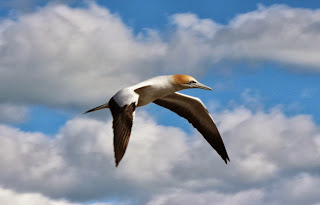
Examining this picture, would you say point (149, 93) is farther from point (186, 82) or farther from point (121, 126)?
point (121, 126)

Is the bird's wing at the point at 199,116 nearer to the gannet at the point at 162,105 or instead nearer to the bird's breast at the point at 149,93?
the gannet at the point at 162,105

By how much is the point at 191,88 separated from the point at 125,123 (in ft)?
15.5

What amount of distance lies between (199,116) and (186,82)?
127 inches

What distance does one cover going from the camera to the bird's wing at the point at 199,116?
69.2 feet

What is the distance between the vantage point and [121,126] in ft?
47.9

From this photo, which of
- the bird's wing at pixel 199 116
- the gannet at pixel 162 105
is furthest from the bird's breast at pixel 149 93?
the bird's wing at pixel 199 116

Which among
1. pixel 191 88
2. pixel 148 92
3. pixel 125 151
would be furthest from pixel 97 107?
pixel 125 151

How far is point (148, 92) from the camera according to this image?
1795 centimetres

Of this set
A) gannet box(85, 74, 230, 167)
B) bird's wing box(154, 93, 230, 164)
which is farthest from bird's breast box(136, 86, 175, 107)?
bird's wing box(154, 93, 230, 164)

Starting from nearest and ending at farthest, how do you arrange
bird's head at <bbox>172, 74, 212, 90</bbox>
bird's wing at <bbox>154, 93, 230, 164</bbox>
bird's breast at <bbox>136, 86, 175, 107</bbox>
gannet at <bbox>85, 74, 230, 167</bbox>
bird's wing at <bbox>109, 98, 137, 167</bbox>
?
1. bird's wing at <bbox>109, 98, 137, 167</bbox>
2. gannet at <bbox>85, 74, 230, 167</bbox>
3. bird's breast at <bbox>136, 86, 175, 107</bbox>
4. bird's head at <bbox>172, 74, 212, 90</bbox>
5. bird's wing at <bbox>154, 93, 230, 164</bbox>

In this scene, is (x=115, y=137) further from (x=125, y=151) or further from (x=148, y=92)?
(x=148, y=92)

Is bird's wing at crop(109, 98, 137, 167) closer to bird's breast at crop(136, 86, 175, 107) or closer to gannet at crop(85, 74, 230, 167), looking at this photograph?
gannet at crop(85, 74, 230, 167)

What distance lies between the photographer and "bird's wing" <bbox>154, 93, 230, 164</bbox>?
2109cm

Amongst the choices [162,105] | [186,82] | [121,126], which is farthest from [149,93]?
[121,126]
